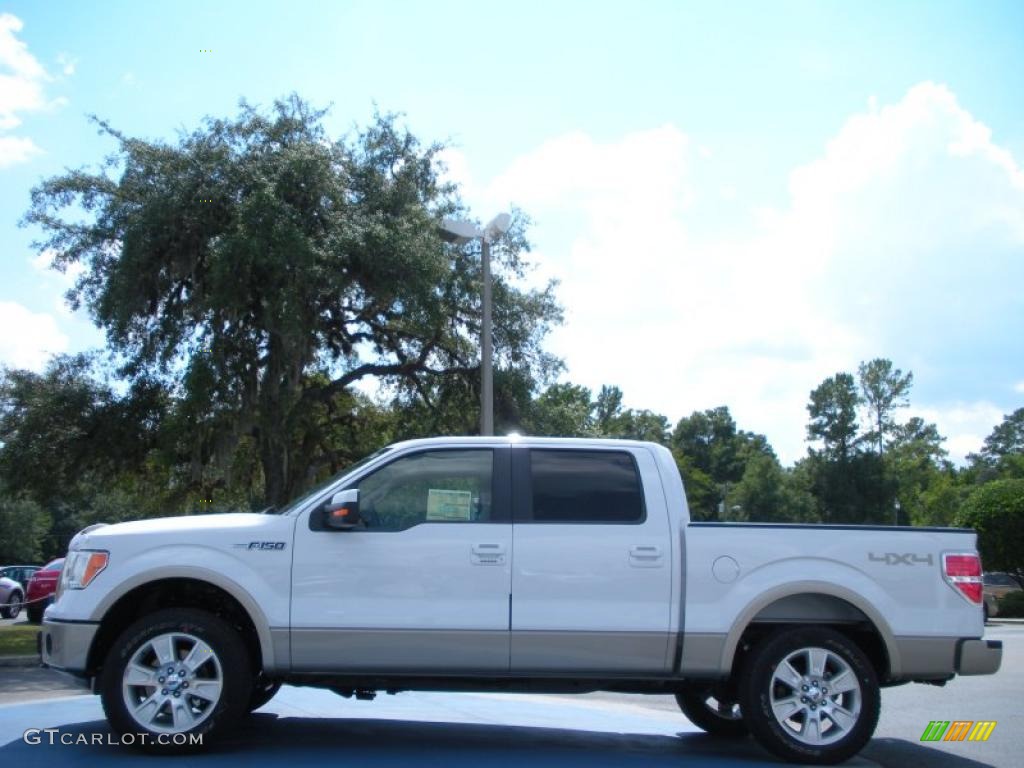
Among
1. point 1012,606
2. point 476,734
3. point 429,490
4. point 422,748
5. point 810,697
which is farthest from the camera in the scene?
point 1012,606

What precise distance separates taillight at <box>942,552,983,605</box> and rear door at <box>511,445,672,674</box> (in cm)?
181

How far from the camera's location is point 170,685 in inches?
243

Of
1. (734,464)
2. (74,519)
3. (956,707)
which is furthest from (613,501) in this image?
(734,464)

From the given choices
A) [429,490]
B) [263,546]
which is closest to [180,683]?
[263,546]

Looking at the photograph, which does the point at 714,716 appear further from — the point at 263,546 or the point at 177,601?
the point at 177,601

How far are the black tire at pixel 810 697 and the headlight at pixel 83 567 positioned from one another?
13.6 ft

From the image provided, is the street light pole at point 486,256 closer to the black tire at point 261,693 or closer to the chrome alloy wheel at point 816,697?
the black tire at point 261,693

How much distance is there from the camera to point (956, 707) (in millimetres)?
9820

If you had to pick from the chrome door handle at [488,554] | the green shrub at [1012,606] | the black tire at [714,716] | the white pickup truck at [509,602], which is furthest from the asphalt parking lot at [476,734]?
the green shrub at [1012,606]

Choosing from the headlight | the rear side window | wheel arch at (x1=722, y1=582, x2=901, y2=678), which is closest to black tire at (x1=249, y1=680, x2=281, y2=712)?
the headlight

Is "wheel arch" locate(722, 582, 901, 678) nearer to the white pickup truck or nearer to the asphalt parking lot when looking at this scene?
the white pickup truck

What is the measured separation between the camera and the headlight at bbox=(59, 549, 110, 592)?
627 cm

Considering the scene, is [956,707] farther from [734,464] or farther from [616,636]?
[734,464]

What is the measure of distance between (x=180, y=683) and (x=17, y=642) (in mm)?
11547
